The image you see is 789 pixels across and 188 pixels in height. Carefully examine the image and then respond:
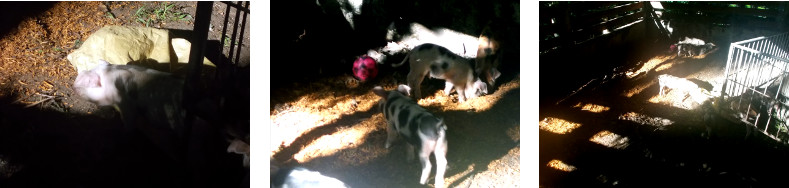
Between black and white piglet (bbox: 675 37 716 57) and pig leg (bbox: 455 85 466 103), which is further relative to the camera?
pig leg (bbox: 455 85 466 103)

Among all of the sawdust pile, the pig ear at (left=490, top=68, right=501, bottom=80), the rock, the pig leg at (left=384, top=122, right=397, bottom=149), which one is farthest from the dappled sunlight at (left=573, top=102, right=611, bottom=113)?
the sawdust pile

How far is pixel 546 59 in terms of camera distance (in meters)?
1.70

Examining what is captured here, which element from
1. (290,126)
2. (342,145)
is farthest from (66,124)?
(342,145)

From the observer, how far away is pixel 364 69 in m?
1.83

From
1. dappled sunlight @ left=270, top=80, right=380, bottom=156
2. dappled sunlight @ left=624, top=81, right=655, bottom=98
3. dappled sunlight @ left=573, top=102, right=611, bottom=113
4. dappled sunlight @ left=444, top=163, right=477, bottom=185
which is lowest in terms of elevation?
dappled sunlight @ left=444, top=163, right=477, bottom=185

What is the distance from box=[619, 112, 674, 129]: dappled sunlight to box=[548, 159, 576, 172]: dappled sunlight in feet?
0.93

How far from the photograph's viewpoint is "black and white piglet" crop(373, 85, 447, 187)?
1.54m

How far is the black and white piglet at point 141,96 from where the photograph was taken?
1567 mm

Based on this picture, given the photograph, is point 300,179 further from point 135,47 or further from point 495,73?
point 495,73

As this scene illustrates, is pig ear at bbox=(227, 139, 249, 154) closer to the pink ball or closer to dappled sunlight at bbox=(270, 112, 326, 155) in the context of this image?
dappled sunlight at bbox=(270, 112, 326, 155)

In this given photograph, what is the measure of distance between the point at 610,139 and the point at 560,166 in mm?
239

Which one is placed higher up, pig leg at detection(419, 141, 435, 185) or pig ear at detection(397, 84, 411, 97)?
pig ear at detection(397, 84, 411, 97)

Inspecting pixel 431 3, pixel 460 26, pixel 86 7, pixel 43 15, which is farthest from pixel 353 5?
pixel 43 15

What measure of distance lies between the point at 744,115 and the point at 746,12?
0.40m
